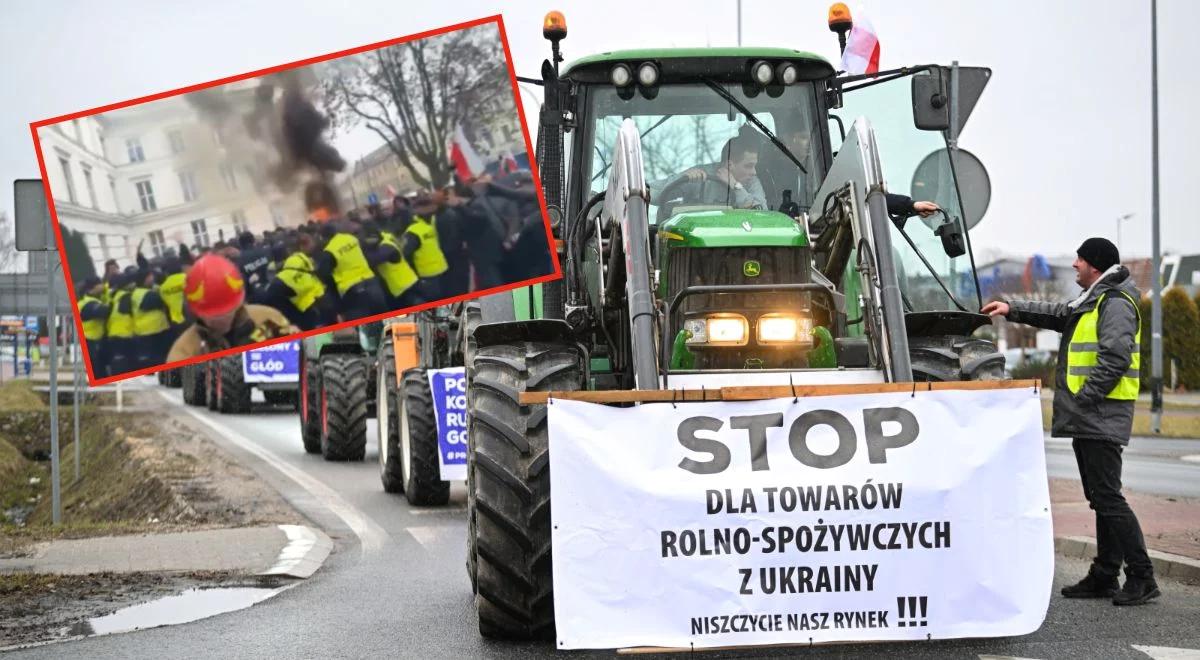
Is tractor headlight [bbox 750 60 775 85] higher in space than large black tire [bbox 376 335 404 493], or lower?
higher

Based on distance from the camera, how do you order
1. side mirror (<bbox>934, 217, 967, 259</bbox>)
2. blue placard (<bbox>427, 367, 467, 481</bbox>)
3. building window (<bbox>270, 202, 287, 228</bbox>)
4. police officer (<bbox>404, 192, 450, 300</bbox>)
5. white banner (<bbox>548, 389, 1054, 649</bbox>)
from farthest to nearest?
1. blue placard (<bbox>427, 367, 467, 481</bbox>)
2. police officer (<bbox>404, 192, 450, 300</bbox>)
3. building window (<bbox>270, 202, 287, 228</bbox>)
4. side mirror (<bbox>934, 217, 967, 259</bbox>)
5. white banner (<bbox>548, 389, 1054, 649</bbox>)

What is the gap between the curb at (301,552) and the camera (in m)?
9.34

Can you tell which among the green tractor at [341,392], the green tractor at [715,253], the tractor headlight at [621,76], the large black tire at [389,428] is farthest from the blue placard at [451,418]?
the green tractor at [341,392]

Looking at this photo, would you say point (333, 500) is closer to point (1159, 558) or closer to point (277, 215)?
point (277, 215)

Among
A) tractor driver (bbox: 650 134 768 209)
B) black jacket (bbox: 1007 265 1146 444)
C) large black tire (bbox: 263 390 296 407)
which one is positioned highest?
tractor driver (bbox: 650 134 768 209)

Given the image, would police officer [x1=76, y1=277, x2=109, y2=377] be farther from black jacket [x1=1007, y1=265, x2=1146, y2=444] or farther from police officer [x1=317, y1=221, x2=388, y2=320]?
black jacket [x1=1007, y1=265, x2=1146, y2=444]

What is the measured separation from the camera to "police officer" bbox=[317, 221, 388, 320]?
9.40m

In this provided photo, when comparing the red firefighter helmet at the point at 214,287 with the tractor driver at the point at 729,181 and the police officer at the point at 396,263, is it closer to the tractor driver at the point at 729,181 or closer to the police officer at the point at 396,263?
the police officer at the point at 396,263

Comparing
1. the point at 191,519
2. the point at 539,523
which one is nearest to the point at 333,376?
the point at 191,519

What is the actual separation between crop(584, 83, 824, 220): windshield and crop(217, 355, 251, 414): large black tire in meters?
24.8

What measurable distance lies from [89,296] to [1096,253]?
5.89 m

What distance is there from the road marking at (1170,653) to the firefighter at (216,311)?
5547 mm

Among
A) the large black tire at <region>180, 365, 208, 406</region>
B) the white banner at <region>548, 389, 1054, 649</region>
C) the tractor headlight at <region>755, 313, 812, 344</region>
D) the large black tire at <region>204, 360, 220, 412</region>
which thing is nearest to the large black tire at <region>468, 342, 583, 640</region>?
the white banner at <region>548, 389, 1054, 649</region>

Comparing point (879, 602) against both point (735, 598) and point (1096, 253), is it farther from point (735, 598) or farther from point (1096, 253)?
point (1096, 253)
